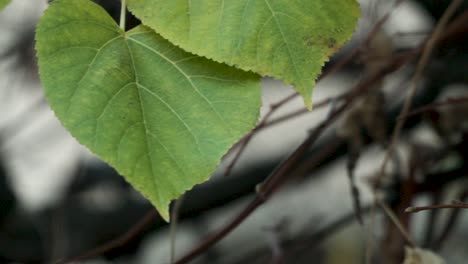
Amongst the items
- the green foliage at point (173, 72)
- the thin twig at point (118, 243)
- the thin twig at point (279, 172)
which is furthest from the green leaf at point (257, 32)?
the thin twig at point (118, 243)

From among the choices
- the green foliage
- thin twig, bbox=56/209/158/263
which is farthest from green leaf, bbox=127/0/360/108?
thin twig, bbox=56/209/158/263

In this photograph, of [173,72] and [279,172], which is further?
[279,172]

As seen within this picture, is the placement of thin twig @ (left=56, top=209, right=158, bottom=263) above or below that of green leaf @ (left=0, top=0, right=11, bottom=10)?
below

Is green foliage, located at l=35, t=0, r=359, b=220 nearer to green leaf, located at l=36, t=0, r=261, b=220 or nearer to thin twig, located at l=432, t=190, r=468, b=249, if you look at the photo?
green leaf, located at l=36, t=0, r=261, b=220

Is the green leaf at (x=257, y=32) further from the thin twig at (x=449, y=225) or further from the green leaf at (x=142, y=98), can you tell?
the thin twig at (x=449, y=225)

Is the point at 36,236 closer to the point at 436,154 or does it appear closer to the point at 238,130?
the point at 436,154

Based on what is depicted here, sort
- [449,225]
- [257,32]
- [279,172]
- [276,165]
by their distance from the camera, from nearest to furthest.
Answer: [257,32], [279,172], [449,225], [276,165]

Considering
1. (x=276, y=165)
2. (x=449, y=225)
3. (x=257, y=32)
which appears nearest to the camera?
(x=257, y=32)

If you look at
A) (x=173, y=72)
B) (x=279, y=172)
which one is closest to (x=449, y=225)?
(x=279, y=172)

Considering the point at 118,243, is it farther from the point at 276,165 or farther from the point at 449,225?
the point at 276,165
